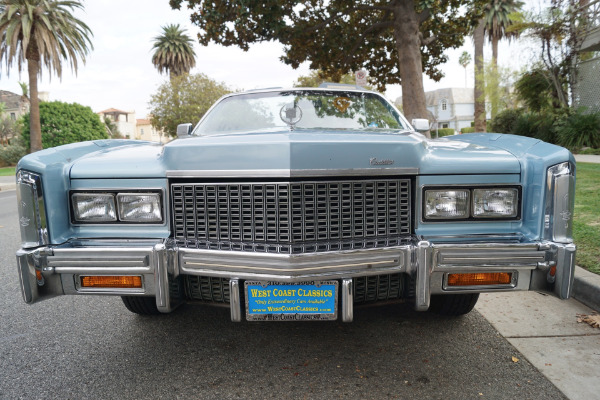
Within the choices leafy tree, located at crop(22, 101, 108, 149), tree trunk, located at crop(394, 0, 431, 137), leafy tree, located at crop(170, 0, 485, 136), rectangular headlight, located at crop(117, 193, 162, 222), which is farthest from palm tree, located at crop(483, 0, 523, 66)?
rectangular headlight, located at crop(117, 193, 162, 222)

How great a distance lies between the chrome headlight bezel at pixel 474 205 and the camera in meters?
2.39

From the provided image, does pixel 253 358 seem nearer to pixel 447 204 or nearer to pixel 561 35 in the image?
pixel 447 204

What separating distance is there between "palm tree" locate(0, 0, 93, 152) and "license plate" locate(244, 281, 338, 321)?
2666cm

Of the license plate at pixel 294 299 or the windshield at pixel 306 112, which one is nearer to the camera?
the license plate at pixel 294 299

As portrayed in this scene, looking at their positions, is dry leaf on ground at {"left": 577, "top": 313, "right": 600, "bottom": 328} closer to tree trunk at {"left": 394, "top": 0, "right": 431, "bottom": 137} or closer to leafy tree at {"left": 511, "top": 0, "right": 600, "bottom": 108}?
tree trunk at {"left": 394, "top": 0, "right": 431, "bottom": 137}

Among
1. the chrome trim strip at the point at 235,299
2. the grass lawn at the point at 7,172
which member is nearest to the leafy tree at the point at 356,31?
the chrome trim strip at the point at 235,299

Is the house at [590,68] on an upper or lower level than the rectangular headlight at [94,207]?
upper

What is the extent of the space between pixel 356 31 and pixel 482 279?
10.3m

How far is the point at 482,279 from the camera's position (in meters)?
2.32

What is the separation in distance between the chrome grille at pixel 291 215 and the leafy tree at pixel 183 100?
37.0 metres

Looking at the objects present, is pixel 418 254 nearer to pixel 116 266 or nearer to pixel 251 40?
pixel 116 266

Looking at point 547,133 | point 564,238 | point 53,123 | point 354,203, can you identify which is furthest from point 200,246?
point 53,123

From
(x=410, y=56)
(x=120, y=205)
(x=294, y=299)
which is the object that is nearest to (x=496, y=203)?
(x=294, y=299)

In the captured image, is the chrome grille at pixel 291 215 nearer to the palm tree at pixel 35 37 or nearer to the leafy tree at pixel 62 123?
the palm tree at pixel 35 37
